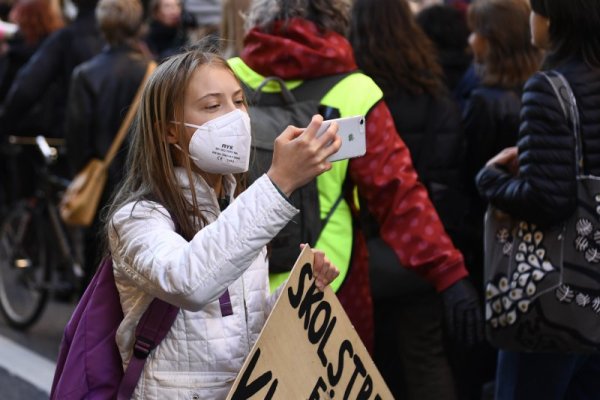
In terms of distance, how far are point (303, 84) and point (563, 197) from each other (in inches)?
34.5

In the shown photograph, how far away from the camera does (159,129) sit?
2.62m

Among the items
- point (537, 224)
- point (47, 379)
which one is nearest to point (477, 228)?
point (537, 224)

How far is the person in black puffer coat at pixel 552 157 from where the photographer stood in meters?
3.42

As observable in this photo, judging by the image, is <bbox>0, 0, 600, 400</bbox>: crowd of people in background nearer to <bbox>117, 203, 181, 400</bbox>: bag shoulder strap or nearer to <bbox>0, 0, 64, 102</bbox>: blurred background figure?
<bbox>0, 0, 64, 102</bbox>: blurred background figure

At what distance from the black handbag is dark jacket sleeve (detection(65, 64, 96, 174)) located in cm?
311

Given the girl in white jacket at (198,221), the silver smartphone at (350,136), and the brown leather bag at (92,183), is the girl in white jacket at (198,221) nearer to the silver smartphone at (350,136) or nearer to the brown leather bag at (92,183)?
the silver smartphone at (350,136)

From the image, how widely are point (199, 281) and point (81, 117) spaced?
3888 millimetres

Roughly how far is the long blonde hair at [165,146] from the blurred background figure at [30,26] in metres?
5.54

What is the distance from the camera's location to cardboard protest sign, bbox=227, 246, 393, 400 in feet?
7.98

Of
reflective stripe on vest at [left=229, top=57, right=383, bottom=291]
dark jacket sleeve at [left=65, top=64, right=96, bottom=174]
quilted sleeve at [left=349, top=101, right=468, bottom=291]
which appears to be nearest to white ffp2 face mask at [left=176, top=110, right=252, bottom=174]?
reflective stripe on vest at [left=229, top=57, right=383, bottom=291]

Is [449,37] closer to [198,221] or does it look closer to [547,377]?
[547,377]

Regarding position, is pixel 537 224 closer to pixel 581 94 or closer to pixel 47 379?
pixel 581 94

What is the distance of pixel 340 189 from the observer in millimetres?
3557

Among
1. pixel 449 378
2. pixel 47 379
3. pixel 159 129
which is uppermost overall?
pixel 159 129
